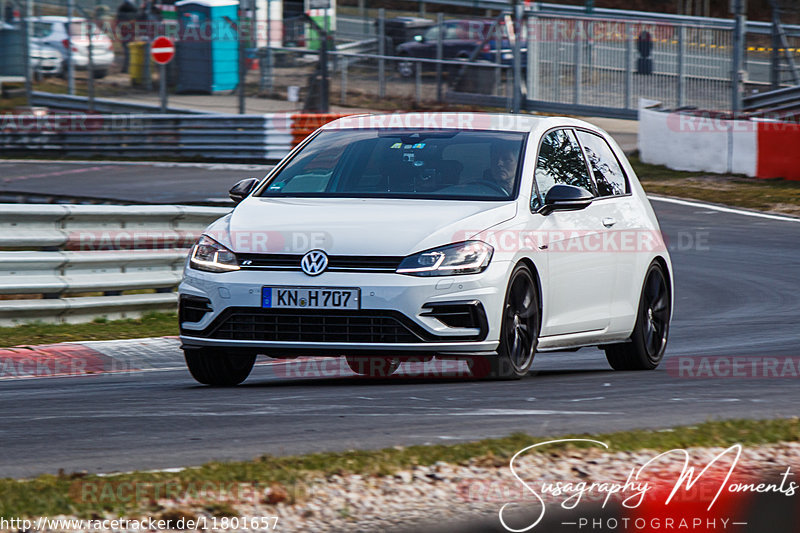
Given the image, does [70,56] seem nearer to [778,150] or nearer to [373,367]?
[778,150]

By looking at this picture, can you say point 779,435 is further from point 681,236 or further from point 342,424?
point 681,236

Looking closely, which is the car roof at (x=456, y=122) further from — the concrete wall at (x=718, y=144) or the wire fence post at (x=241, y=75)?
the wire fence post at (x=241, y=75)

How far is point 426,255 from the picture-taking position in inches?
278

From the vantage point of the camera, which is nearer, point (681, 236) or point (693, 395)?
point (693, 395)

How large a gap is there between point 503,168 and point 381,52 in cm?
2848

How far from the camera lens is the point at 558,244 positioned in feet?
25.8

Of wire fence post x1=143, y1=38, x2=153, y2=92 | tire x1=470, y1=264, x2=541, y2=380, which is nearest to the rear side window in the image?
wire fence post x1=143, y1=38, x2=153, y2=92

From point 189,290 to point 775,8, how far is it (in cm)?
2040

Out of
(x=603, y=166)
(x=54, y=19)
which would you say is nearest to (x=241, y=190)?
(x=603, y=166)

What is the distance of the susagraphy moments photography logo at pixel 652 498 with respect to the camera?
3930 mm

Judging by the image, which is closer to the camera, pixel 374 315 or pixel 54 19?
pixel 374 315

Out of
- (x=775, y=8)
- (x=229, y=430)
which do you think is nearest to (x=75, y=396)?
(x=229, y=430)
